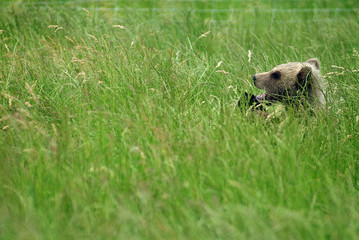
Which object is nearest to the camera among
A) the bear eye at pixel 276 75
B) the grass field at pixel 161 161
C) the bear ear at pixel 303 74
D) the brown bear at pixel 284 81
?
the grass field at pixel 161 161

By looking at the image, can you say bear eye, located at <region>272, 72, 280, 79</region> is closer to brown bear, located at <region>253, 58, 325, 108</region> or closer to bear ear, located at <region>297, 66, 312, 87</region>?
brown bear, located at <region>253, 58, 325, 108</region>

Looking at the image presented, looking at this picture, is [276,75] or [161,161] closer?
[161,161]

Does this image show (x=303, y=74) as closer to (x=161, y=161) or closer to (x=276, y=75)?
(x=276, y=75)

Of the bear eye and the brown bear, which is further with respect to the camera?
the bear eye

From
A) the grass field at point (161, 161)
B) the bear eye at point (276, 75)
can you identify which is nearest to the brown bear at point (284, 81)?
the bear eye at point (276, 75)

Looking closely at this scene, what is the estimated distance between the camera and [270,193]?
261 centimetres

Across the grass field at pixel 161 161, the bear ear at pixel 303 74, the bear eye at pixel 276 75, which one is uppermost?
the bear ear at pixel 303 74

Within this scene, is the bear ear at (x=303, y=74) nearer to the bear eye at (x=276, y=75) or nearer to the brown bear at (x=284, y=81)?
the brown bear at (x=284, y=81)

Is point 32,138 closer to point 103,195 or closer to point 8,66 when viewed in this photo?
point 103,195

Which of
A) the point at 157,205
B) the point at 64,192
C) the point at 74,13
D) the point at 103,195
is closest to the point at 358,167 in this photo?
the point at 157,205

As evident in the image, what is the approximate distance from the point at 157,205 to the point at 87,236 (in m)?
0.37

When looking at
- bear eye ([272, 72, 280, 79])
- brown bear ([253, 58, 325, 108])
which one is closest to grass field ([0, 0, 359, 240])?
brown bear ([253, 58, 325, 108])

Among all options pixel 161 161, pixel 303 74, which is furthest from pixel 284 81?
pixel 161 161

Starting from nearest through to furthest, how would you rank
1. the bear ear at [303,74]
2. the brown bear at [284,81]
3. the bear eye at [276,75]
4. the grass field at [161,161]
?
1. the grass field at [161,161]
2. the bear ear at [303,74]
3. the brown bear at [284,81]
4. the bear eye at [276,75]
